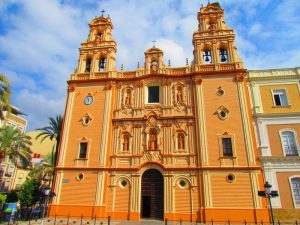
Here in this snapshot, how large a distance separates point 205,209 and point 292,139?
1055cm

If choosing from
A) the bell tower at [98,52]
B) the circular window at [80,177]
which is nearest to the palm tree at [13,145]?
the circular window at [80,177]

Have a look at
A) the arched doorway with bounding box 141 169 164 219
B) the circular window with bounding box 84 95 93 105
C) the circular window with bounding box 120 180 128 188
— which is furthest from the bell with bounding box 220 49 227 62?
the circular window with bounding box 120 180 128 188

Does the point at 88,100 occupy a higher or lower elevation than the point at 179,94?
lower

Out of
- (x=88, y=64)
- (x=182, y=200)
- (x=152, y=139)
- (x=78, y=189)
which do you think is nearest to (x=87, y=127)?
(x=78, y=189)

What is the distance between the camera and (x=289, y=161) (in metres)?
21.8

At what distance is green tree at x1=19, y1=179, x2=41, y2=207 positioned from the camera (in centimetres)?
2267

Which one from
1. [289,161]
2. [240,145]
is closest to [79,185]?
[240,145]

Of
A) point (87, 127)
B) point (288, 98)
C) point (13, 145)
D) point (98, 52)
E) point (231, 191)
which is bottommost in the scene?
point (231, 191)

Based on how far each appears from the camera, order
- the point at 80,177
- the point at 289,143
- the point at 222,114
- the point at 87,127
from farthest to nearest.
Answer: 1. the point at 87,127
2. the point at 222,114
3. the point at 80,177
4. the point at 289,143

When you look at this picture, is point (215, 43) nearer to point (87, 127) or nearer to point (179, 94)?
point (179, 94)

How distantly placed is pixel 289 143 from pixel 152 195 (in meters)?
Answer: 13.6

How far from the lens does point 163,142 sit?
77.5ft

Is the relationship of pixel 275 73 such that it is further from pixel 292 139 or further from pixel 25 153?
pixel 25 153

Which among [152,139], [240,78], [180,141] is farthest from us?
[240,78]
